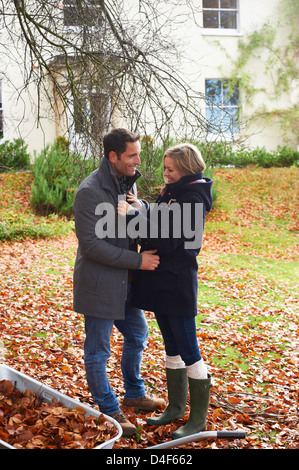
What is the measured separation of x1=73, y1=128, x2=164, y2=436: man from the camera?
9.93 ft

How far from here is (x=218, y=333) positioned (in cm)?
576

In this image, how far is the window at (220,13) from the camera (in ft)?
57.9

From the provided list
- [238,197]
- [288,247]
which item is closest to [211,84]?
[238,197]

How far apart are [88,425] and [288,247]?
9377 mm

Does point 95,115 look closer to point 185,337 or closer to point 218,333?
point 185,337

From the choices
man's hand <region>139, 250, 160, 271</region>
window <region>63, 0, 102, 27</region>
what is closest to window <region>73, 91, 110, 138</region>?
window <region>63, 0, 102, 27</region>

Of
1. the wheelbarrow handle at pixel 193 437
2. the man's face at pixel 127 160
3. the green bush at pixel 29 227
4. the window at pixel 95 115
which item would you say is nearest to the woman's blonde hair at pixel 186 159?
the man's face at pixel 127 160

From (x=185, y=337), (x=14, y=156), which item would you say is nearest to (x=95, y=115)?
(x=185, y=337)

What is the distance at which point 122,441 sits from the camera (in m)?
3.12

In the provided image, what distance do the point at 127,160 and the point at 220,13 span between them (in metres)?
16.5

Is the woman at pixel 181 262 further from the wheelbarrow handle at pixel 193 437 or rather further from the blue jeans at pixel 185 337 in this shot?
the wheelbarrow handle at pixel 193 437

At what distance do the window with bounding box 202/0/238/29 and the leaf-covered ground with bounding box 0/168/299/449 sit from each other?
9.30 metres

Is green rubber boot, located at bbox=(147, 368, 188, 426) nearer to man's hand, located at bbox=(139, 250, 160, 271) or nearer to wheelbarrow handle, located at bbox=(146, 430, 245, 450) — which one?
wheelbarrow handle, located at bbox=(146, 430, 245, 450)

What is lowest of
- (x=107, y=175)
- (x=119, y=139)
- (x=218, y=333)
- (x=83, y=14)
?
(x=218, y=333)
